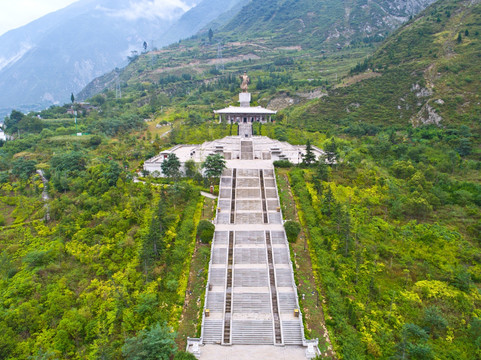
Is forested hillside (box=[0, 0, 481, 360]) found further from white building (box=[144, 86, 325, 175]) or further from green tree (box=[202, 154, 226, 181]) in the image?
white building (box=[144, 86, 325, 175])

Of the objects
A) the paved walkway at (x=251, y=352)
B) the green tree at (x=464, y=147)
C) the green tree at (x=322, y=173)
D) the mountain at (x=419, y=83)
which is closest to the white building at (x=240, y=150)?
the green tree at (x=322, y=173)

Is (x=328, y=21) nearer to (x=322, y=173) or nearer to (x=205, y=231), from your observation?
(x=322, y=173)

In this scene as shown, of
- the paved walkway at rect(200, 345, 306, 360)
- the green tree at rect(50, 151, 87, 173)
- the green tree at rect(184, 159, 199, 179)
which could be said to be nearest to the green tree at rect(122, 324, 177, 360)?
the paved walkway at rect(200, 345, 306, 360)

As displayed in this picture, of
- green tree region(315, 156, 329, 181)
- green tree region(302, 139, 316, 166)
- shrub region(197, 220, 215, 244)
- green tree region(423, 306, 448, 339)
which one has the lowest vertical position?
green tree region(423, 306, 448, 339)

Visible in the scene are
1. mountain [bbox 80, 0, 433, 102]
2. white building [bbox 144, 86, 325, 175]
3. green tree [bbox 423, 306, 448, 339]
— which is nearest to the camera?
green tree [bbox 423, 306, 448, 339]

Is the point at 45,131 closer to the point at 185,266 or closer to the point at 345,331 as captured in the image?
the point at 185,266

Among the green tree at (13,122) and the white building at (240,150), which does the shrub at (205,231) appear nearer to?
the white building at (240,150)
